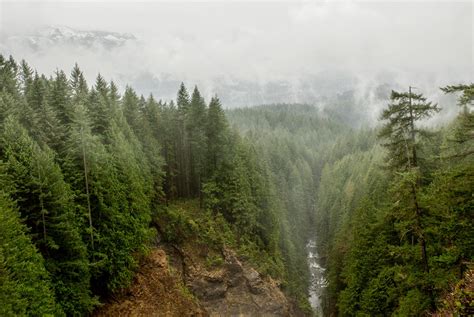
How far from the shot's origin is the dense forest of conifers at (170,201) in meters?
21.2

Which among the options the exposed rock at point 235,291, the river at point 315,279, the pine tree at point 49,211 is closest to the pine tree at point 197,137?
the exposed rock at point 235,291

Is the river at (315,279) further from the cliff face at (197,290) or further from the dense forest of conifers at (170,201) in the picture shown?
the cliff face at (197,290)

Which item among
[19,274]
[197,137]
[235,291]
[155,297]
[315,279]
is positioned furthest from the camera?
[315,279]

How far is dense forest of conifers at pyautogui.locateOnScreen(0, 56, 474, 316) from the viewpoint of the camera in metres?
21.2

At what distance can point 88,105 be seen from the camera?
40438 millimetres

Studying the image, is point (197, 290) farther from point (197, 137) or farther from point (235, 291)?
point (197, 137)

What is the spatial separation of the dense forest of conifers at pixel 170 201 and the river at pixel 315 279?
366 centimetres

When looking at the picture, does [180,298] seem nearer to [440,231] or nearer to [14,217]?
[14,217]

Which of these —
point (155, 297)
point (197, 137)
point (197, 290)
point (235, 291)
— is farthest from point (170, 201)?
point (155, 297)

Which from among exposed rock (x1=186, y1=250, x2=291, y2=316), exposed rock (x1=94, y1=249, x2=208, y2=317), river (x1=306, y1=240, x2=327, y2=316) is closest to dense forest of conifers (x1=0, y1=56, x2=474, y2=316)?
exposed rock (x1=94, y1=249, x2=208, y2=317)

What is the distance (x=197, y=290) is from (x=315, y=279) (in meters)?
41.2

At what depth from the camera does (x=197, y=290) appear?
4212 centimetres

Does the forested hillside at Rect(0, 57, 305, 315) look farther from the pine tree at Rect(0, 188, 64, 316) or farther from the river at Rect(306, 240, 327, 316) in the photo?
the river at Rect(306, 240, 327, 316)

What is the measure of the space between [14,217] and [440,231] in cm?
2252
